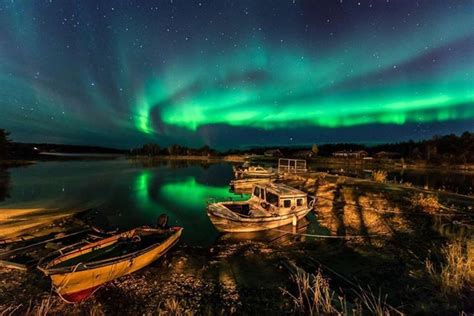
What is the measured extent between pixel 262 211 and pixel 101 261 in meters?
12.0

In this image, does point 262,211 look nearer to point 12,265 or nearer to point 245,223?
point 245,223

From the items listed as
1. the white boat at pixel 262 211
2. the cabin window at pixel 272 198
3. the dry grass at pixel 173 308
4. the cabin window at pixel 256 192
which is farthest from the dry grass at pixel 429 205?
the dry grass at pixel 173 308

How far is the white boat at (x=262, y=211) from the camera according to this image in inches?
707

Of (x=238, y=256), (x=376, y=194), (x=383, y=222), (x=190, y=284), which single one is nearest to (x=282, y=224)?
(x=238, y=256)

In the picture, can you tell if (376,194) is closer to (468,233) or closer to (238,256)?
(468,233)

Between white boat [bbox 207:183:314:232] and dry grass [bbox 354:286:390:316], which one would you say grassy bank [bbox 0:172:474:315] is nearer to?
dry grass [bbox 354:286:390:316]

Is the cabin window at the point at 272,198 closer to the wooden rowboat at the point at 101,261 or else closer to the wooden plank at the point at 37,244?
the wooden rowboat at the point at 101,261

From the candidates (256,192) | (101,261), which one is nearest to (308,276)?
(101,261)

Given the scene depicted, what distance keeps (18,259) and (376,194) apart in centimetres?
3048

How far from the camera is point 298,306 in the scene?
848 cm

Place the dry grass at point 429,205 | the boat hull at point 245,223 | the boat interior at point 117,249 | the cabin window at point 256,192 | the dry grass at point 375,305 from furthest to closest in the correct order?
the cabin window at point 256,192 < the dry grass at point 429,205 < the boat hull at point 245,223 < the boat interior at point 117,249 < the dry grass at point 375,305

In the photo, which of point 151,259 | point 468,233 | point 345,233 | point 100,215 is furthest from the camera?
point 100,215

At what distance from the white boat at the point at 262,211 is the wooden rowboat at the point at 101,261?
13.0 feet

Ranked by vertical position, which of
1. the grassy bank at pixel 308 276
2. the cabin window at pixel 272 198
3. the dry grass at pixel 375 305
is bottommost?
the grassy bank at pixel 308 276
